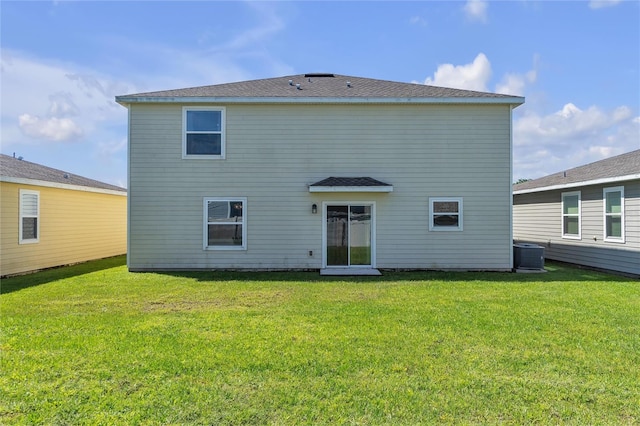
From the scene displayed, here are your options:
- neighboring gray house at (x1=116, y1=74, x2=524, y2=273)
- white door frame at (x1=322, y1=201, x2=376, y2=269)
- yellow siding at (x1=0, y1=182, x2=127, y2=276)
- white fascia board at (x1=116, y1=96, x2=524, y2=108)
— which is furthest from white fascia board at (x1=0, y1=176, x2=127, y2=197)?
white door frame at (x1=322, y1=201, x2=376, y2=269)

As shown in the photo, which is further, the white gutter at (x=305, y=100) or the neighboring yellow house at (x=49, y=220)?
the white gutter at (x=305, y=100)

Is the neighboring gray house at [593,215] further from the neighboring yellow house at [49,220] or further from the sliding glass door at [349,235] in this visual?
the neighboring yellow house at [49,220]

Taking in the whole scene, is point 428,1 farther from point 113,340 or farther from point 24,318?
point 24,318

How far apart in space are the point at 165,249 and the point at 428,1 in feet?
35.7

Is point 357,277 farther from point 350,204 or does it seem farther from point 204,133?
point 204,133

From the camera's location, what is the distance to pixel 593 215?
11.7 meters

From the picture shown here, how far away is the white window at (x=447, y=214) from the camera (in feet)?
35.7

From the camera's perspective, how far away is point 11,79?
454 inches

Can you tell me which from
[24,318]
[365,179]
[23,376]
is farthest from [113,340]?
[365,179]

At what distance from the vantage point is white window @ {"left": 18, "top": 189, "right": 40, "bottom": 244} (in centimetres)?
1055

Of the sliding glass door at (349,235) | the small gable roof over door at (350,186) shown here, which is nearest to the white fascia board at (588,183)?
the small gable roof over door at (350,186)

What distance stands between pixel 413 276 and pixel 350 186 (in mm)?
3048

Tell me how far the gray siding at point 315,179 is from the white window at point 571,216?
353 centimetres

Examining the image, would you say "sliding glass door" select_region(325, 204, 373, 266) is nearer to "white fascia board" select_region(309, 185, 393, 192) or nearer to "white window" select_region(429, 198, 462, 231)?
"white fascia board" select_region(309, 185, 393, 192)
